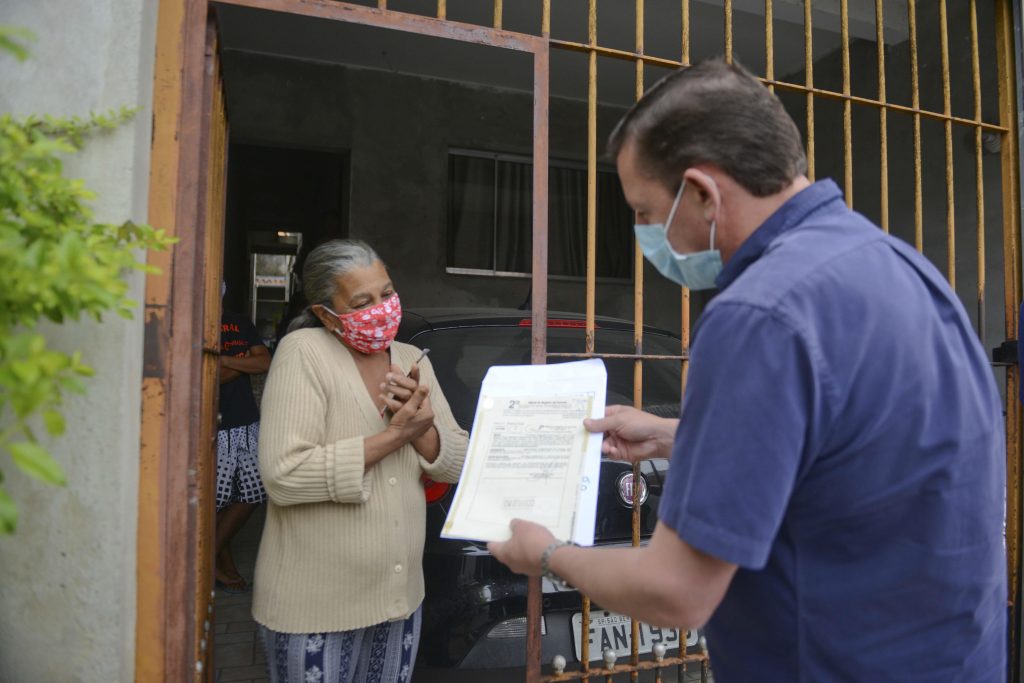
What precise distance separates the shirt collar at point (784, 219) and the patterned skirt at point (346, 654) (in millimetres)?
1541

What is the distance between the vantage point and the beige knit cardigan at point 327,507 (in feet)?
6.45

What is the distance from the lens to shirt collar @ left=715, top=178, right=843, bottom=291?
3.87 ft

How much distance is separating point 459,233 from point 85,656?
18.3 feet

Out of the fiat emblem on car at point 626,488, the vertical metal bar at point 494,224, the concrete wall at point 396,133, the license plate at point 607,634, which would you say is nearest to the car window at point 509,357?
the fiat emblem on car at point 626,488

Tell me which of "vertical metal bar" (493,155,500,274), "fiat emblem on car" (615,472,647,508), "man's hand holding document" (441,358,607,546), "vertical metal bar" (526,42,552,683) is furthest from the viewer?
"vertical metal bar" (493,155,500,274)

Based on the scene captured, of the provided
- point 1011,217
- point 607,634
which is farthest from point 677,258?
point 1011,217

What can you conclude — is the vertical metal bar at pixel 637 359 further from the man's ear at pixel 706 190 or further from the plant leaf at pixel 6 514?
the plant leaf at pixel 6 514

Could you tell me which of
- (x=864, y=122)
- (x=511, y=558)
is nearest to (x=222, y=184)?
(x=511, y=558)

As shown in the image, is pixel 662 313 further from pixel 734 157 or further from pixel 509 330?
pixel 734 157

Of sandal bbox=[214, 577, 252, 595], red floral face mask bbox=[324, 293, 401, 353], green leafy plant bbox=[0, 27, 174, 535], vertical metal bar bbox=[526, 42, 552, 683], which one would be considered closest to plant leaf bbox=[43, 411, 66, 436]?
green leafy plant bbox=[0, 27, 174, 535]

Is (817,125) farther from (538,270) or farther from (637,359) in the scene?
(538,270)

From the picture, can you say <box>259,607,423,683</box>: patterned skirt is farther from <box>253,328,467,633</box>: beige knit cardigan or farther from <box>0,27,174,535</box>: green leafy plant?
<box>0,27,174,535</box>: green leafy plant

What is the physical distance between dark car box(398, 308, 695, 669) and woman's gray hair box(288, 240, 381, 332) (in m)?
0.76

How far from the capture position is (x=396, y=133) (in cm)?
661
